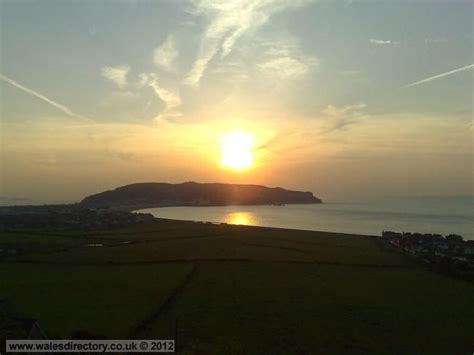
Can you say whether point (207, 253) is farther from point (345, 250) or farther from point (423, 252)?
point (423, 252)

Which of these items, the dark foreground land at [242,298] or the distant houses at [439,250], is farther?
the distant houses at [439,250]

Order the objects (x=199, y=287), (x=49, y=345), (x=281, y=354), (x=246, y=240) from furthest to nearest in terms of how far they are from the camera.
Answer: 1. (x=246, y=240)
2. (x=199, y=287)
3. (x=281, y=354)
4. (x=49, y=345)

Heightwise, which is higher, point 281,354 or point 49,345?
point 49,345

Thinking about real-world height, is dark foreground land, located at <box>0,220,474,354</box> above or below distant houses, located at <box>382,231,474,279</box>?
below

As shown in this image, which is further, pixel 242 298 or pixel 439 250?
pixel 439 250

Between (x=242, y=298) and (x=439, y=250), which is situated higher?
(x=439, y=250)

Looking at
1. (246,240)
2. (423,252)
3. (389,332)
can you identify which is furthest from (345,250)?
(389,332)

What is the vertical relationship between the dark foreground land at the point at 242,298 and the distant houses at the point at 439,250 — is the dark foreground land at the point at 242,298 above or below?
below

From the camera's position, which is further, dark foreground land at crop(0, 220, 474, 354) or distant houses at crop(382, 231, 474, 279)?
distant houses at crop(382, 231, 474, 279)
